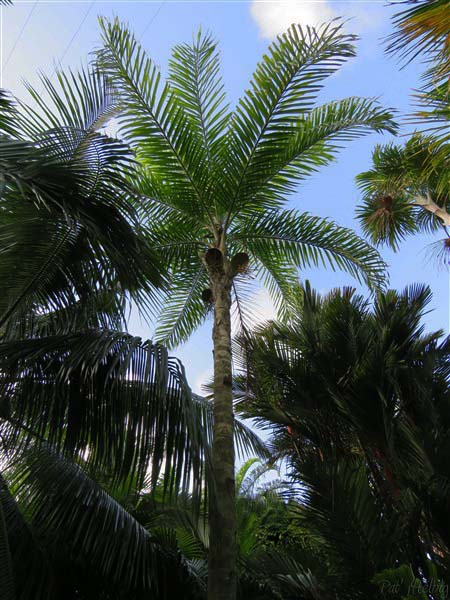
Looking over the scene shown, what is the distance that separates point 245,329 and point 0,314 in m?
3.67

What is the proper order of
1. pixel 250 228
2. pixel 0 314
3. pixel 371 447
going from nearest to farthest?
pixel 0 314 → pixel 371 447 → pixel 250 228

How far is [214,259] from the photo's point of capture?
21.5 ft

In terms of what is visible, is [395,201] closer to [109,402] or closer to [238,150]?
[238,150]

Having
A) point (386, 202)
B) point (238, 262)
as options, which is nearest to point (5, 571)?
point (238, 262)

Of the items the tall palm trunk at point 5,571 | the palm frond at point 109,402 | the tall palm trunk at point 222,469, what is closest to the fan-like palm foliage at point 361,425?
the tall palm trunk at point 222,469

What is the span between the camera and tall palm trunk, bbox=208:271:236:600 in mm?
4562

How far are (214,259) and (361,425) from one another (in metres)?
2.37

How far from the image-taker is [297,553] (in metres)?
4.88

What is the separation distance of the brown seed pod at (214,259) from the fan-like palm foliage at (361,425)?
114cm

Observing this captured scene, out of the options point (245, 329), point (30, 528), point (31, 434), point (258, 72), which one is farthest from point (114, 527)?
point (258, 72)

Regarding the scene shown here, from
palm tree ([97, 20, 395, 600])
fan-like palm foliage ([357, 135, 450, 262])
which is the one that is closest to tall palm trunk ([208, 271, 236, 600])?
palm tree ([97, 20, 395, 600])

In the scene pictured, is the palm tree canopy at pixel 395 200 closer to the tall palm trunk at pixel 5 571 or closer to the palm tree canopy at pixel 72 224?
the palm tree canopy at pixel 72 224

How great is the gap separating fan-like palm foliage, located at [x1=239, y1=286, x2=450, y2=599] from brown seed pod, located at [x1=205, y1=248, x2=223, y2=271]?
1.14 metres

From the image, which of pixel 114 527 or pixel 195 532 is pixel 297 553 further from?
pixel 195 532
